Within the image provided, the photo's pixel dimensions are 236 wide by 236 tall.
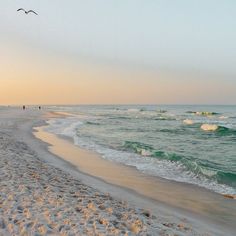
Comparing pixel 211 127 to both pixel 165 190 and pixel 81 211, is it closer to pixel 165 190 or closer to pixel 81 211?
pixel 165 190

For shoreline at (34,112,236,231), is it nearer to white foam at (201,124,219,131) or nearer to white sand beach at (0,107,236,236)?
white sand beach at (0,107,236,236)

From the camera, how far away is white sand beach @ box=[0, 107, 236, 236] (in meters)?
6.60

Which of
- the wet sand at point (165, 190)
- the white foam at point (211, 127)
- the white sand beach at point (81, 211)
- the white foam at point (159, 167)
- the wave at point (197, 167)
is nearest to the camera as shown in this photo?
the white sand beach at point (81, 211)

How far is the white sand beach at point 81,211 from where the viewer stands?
660 centimetres

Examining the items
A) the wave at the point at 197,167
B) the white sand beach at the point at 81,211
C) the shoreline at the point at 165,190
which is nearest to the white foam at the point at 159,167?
the wave at the point at 197,167

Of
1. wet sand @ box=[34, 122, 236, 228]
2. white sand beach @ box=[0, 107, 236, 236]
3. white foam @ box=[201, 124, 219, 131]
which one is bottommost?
white foam @ box=[201, 124, 219, 131]

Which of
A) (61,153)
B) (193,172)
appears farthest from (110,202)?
(61,153)

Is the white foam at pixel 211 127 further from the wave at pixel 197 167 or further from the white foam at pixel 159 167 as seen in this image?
the white foam at pixel 159 167

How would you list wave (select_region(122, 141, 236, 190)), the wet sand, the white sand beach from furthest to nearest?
wave (select_region(122, 141, 236, 190)), the wet sand, the white sand beach

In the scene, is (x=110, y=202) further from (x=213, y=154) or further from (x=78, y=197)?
(x=213, y=154)

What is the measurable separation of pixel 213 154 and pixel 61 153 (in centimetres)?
969

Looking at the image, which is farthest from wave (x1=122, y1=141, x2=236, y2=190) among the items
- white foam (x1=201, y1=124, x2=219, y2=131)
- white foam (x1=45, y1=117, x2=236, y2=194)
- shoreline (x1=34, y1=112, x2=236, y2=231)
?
white foam (x1=201, y1=124, x2=219, y2=131)

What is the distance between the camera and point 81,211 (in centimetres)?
767

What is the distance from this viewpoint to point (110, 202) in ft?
29.5
